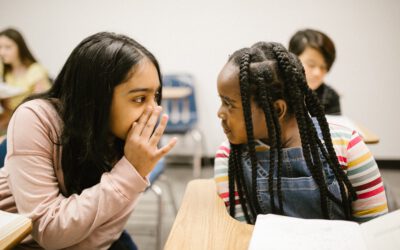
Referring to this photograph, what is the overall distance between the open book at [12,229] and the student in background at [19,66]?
222 cm

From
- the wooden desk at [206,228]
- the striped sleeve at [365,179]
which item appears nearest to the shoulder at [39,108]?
the wooden desk at [206,228]

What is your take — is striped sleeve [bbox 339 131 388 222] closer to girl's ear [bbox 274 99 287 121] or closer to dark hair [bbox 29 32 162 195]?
girl's ear [bbox 274 99 287 121]

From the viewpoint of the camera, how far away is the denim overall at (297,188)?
2.68 ft

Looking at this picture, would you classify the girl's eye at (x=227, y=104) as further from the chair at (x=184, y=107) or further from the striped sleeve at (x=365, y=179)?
the chair at (x=184, y=107)

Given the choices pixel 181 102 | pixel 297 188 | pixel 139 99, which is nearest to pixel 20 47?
pixel 181 102

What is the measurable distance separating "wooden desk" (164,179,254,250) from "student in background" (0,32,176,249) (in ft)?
0.51

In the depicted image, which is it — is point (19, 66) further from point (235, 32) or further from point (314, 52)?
point (314, 52)

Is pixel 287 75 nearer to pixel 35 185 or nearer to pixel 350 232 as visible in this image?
pixel 350 232

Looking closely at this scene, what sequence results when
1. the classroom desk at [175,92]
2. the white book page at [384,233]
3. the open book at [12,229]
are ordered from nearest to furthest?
the white book page at [384,233], the open book at [12,229], the classroom desk at [175,92]

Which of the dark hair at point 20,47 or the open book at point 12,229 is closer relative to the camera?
the open book at point 12,229

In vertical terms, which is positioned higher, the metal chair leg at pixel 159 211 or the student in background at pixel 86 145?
the student in background at pixel 86 145

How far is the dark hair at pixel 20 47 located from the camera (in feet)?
9.45

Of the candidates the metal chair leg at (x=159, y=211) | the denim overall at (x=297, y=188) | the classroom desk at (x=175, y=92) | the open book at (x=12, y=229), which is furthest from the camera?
the classroom desk at (x=175, y=92)

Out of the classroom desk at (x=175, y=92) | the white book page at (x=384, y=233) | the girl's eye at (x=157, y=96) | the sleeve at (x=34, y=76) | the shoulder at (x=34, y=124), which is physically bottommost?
the classroom desk at (x=175, y=92)
